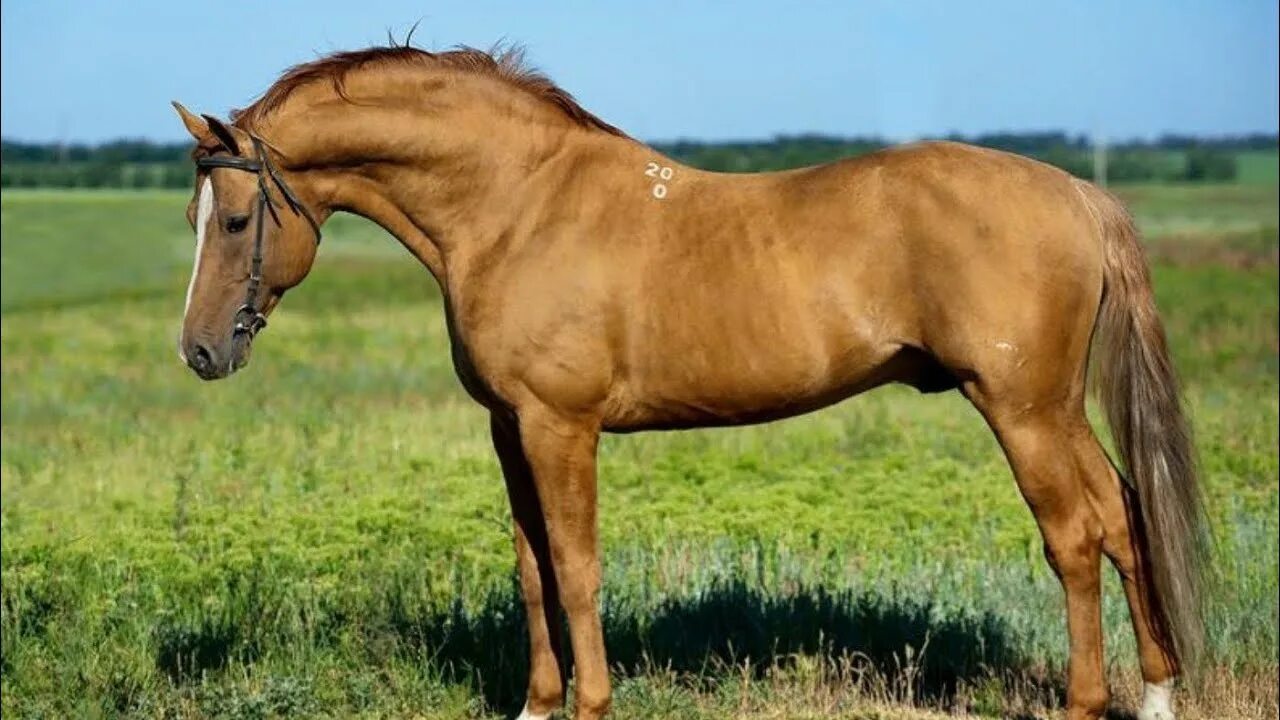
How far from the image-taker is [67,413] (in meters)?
17.3

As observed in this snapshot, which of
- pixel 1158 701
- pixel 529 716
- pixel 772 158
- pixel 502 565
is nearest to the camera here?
pixel 1158 701

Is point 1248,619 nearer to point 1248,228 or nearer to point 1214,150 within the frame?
point 1248,228

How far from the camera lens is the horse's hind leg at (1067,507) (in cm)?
635

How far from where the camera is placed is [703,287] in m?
6.49

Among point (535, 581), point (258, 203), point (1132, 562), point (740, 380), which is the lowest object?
point (535, 581)

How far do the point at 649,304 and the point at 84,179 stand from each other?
3148 centimetres

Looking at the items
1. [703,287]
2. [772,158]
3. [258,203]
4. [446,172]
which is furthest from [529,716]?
[772,158]

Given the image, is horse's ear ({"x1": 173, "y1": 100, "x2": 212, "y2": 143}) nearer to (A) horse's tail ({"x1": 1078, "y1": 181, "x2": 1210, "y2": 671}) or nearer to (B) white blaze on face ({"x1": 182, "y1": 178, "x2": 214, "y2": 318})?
(B) white blaze on face ({"x1": 182, "y1": 178, "x2": 214, "y2": 318})

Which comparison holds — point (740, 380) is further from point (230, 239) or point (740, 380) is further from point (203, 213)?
point (203, 213)

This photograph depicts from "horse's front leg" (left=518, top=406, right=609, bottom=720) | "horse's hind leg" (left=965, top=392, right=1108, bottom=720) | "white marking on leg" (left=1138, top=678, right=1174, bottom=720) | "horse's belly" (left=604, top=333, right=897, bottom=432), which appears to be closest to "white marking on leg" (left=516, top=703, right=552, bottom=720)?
"horse's front leg" (left=518, top=406, right=609, bottom=720)

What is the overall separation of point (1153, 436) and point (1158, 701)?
1.01 m

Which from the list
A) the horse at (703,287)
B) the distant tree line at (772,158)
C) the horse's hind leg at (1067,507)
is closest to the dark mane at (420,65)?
the horse at (703,287)

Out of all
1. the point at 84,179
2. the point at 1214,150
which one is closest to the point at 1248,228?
the point at 1214,150

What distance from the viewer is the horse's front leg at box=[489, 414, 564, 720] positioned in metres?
6.98
